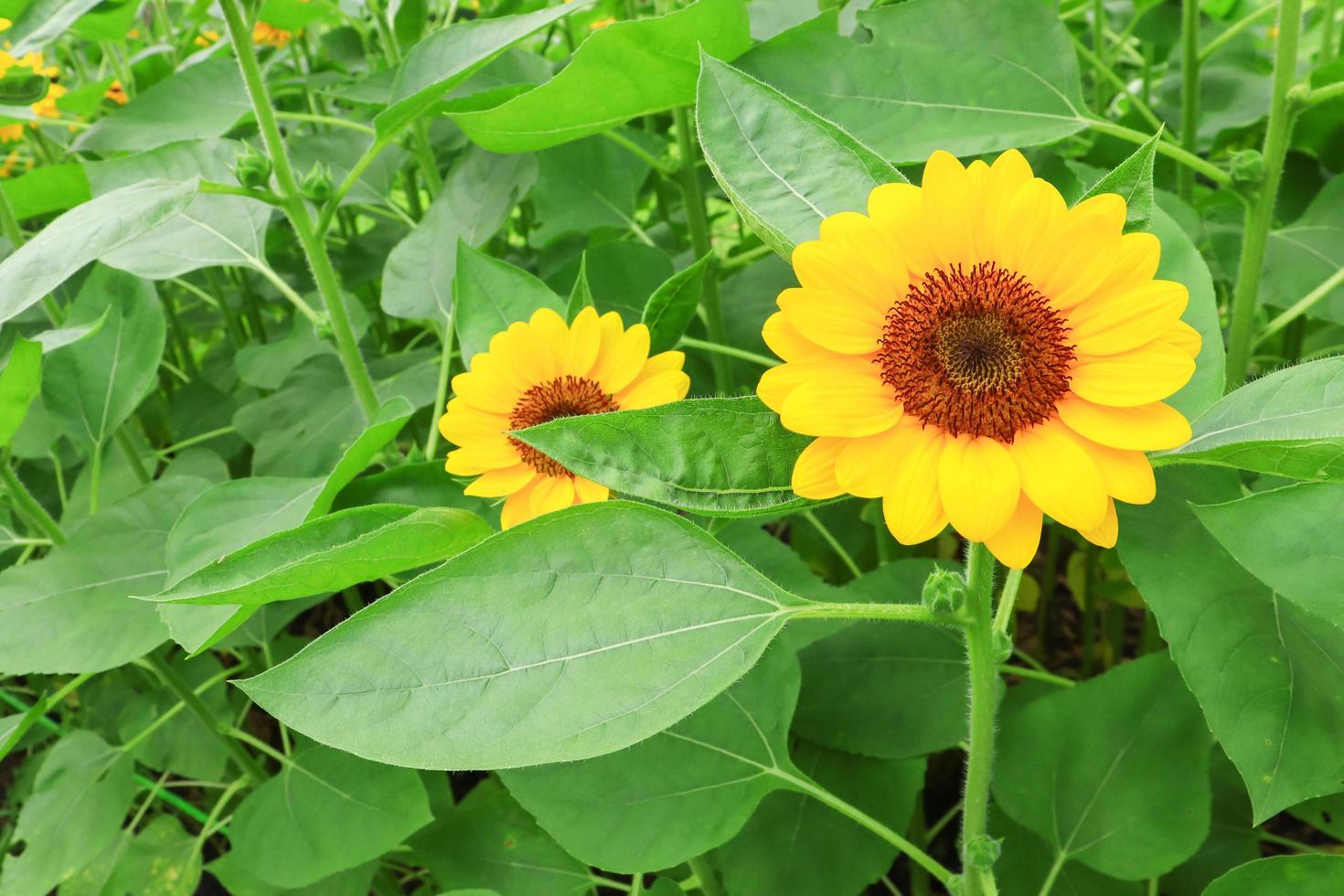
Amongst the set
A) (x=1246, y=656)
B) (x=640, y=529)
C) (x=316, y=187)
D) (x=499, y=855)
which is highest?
(x=316, y=187)

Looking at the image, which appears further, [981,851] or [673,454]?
[981,851]

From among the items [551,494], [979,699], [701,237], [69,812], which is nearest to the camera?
[979,699]

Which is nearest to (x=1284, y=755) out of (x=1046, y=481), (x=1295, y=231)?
(x=1046, y=481)

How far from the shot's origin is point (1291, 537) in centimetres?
56

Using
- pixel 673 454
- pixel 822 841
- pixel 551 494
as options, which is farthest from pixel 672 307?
pixel 822 841

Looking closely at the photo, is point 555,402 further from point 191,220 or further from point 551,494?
point 191,220

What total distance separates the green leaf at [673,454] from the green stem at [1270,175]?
0.54 metres

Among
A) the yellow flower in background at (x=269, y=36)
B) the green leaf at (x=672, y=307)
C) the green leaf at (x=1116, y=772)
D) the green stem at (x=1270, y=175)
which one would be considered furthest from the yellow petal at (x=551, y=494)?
the yellow flower in background at (x=269, y=36)

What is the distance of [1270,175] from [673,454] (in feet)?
2.00

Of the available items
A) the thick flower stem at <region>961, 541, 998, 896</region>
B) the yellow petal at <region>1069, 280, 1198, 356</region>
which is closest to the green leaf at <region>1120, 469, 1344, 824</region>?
the thick flower stem at <region>961, 541, 998, 896</region>

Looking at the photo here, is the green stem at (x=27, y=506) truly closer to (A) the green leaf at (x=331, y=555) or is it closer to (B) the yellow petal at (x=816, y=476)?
(A) the green leaf at (x=331, y=555)

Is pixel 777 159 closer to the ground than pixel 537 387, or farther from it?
farther from it

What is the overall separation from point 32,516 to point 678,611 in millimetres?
789

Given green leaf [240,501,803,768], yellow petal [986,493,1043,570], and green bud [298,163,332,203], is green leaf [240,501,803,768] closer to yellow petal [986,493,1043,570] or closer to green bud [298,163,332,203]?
yellow petal [986,493,1043,570]
